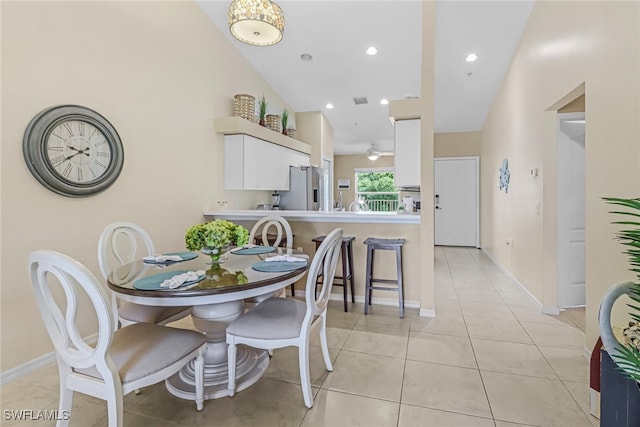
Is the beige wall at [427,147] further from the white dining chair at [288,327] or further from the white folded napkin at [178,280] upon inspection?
the white folded napkin at [178,280]

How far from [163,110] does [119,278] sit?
2200 mm

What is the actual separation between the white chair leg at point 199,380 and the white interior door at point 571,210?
138 inches

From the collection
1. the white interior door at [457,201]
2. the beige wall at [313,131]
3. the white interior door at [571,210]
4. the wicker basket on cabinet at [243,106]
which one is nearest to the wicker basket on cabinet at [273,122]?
the wicker basket on cabinet at [243,106]

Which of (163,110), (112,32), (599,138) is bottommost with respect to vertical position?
(599,138)

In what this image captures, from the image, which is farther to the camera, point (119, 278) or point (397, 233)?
point (397, 233)

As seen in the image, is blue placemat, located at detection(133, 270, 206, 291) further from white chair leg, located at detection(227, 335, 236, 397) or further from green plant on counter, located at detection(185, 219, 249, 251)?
white chair leg, located at detection(227, 335, 236, 397)

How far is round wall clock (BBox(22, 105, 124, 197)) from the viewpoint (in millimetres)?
2229

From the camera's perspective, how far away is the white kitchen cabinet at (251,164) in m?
4.22

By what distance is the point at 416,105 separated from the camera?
3.29 m

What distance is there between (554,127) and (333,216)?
241 centimetres

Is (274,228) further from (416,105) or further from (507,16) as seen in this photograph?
(507,16)

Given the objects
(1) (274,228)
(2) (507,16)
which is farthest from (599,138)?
(1) (274,228)

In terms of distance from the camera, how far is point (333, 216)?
3.58 m

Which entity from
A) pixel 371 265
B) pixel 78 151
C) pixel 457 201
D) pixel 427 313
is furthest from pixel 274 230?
pixel 457 201
